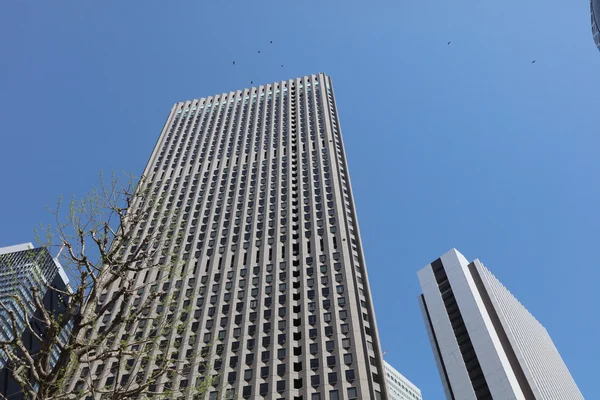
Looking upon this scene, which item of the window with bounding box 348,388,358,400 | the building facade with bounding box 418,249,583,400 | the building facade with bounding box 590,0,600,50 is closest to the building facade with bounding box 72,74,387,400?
the window with bounding box 348,388,358,400

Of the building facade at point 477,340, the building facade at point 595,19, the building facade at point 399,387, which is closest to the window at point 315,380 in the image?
the building facade at point 477,340

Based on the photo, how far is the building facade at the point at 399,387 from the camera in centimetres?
13725

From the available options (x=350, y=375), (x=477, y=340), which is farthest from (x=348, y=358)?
(x=477, y=340)

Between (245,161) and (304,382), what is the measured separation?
4415 cm

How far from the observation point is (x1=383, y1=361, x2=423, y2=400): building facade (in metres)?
137

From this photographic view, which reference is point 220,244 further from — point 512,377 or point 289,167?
point 512,377

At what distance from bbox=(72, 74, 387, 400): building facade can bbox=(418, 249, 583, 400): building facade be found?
1047 inches

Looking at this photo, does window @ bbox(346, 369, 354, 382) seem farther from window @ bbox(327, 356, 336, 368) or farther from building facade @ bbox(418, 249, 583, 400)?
building facade @ bbox(418, 249, 583, 400)

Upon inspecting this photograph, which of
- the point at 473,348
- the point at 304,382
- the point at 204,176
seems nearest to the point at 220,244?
the point at 204,176

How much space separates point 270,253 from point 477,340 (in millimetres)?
36677

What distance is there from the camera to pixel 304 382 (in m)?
43.9

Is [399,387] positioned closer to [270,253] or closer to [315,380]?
[270,253]

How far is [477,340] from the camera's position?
71.9 m

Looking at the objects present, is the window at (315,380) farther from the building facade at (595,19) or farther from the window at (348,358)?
the building facade at (595,19)
